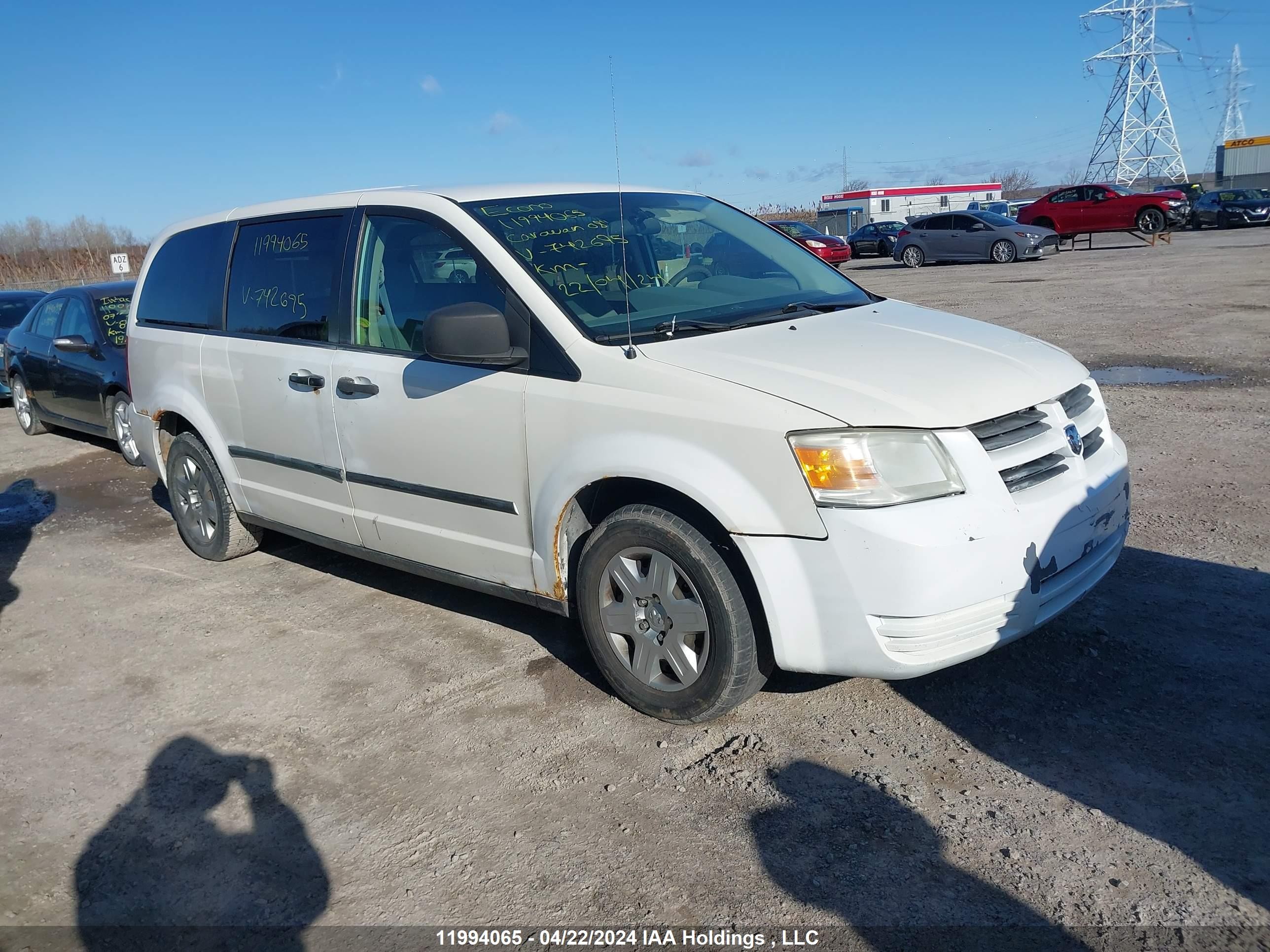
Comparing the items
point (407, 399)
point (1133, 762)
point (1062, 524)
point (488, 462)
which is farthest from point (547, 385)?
point (1133, 762)

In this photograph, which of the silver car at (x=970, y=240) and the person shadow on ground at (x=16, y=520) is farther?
the silver car at (x=970, y=240)

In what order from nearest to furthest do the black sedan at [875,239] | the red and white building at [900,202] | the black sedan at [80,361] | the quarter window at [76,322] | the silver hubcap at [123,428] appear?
the silver hubcap at [123,428]
the black sedan at [80,361]
the quarter window at [76,322]
the black sedan at [875,239]
the red and white building at [900,202]

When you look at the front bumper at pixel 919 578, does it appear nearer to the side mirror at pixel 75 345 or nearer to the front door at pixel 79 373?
the side mirror at pixel 75 345

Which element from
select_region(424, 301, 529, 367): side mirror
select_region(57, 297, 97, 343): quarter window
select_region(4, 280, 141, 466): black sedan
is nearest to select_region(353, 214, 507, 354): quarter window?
select_region(424, 301, 529, 367): side mirror

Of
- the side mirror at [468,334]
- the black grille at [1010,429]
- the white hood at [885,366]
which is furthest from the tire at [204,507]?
the black grille at [1010,429]

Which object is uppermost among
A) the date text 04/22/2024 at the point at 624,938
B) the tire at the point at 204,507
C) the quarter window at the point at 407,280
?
the quarter window at the point at 407,280

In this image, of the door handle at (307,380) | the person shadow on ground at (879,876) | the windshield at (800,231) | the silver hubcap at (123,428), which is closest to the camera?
the person shadow on ground at (879,876)

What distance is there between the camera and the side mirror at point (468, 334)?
3.63 meters

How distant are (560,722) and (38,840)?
1755 mm

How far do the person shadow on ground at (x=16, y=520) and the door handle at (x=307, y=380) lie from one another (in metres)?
2.36

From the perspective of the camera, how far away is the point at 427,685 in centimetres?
414

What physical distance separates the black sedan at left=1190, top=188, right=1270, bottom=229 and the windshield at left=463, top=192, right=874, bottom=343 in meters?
37.2

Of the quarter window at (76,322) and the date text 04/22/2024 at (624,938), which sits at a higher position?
the quarter window at (76,322)

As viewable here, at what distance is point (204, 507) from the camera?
5898mm
